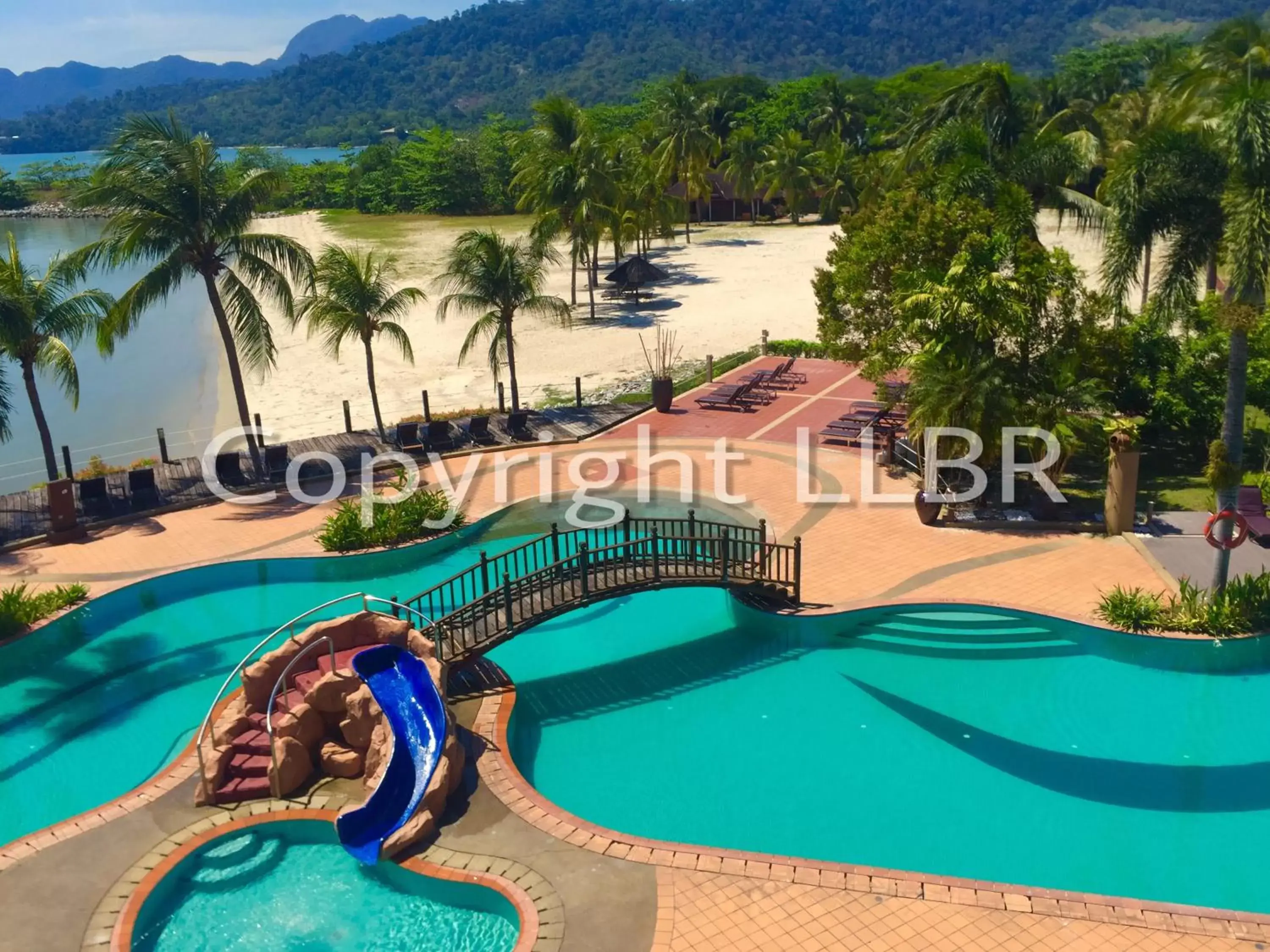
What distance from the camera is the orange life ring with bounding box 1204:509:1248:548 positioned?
14.9 meters

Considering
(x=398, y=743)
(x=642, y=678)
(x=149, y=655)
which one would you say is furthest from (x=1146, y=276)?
(x=149, y=655)

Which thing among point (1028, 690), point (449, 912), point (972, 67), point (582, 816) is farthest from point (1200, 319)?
point (972, 67)

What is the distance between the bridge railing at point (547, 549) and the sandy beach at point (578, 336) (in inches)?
430

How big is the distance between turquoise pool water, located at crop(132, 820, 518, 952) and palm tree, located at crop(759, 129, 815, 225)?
6058 centimetres

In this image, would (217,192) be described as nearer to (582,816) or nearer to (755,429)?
(755,429)

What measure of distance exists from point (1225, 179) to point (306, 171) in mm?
99152

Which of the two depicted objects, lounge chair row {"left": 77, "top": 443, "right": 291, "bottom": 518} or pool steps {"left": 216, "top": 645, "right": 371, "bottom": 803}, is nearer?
pool steps {"left": 216, "top": 645, "right": 371, "bottom": 803}

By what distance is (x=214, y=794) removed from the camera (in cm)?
1195

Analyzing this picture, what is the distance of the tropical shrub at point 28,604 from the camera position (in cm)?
1642

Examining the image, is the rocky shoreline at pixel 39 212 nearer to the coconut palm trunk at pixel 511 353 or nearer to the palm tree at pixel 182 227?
the coconut palm trunk at pixel 511 353

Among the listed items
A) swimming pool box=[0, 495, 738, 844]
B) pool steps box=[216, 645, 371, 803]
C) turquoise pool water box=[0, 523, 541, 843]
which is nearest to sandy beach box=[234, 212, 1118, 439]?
swimming pool box=[0, 495, 738, 844]

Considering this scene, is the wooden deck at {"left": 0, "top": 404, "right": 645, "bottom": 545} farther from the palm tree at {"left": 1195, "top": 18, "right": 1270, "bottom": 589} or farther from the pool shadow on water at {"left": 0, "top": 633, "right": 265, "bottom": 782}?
the palm tree at {"left": 1195, "top": 18, "right": 1270, "bottom": 589}

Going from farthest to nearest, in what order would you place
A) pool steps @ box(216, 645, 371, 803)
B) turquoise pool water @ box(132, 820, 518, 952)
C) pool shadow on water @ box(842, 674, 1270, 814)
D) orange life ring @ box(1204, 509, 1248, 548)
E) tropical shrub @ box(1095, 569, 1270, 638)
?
tropical shrub @ box(1095, 569, 1270, 638) < orange life ring @ box(1204, 509, 1248, 548) < pool shadow on water @ box(842, 674, 1270, 814) < pool steps @ box(216, 645, 371, 803) < turquoise pool water @ box(132, 820, 518, 952)

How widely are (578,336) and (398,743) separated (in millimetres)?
28816
